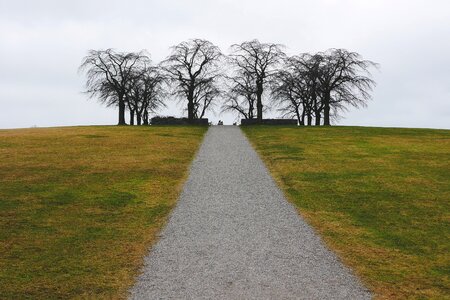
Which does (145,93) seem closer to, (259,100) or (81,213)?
(259,100)

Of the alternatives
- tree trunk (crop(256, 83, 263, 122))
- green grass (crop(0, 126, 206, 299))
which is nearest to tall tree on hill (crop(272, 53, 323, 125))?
tree trunk (crop(256, 83, 263, 122))

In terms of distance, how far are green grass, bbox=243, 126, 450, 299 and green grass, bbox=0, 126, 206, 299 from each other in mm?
4777

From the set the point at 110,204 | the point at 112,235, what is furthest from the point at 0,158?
the point at 112,235

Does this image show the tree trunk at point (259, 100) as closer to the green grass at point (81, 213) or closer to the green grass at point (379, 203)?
the green grass at point (379, 203)

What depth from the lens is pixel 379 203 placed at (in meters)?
16.4

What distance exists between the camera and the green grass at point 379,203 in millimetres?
10209

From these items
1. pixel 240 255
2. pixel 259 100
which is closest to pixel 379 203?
pixel 240 255

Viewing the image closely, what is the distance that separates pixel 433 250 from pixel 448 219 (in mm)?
3285

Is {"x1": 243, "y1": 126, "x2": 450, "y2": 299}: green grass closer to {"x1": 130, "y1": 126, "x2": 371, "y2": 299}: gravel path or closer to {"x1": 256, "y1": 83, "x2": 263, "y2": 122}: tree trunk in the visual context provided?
{"x1": 130, "y1": 126, "x2": 371, "y2": 299}: gravel path

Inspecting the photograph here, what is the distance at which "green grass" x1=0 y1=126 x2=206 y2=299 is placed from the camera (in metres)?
9.61

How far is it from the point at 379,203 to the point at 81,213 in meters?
9.83

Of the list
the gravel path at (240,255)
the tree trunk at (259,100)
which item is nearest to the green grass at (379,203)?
the gravel path at (240,255)

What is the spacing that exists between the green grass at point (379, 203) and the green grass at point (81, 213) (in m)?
4.78

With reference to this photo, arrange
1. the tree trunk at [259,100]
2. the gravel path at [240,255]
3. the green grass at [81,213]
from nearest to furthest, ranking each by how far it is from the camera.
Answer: the gravel path at [240,255] < the green grass at [81,213] < the tree trunk at [259,100]
